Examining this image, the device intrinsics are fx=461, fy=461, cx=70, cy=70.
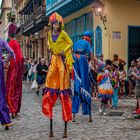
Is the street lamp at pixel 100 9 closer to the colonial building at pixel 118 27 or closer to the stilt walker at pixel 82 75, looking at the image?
the colonial building at pixel 118 27

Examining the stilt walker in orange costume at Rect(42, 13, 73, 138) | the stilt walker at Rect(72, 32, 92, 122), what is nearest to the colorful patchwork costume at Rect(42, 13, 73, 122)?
the stilt walker in orange costume at Rect(42, 13, 73, 138)

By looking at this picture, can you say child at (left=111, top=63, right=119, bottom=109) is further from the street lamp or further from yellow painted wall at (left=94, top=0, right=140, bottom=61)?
the street lamp

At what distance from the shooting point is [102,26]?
1900 centimetres

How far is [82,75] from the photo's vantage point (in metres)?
9.95

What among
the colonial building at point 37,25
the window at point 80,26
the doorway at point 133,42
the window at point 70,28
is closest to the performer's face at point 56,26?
the doorway at point 133,42

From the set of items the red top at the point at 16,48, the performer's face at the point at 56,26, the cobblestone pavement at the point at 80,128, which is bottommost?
the cobblestone pavement at the point at 80,128

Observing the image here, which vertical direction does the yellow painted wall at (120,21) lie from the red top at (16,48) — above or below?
above

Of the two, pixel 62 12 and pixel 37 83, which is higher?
pixel 62 12

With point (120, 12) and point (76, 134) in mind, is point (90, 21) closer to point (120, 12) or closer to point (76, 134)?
point (120, 12)

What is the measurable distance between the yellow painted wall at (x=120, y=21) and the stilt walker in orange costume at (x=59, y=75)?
10233 mm

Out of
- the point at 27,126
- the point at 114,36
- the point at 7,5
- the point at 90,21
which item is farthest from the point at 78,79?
the point at 7,5

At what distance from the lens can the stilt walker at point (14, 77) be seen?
10531mm

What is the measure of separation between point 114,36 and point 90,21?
310cm

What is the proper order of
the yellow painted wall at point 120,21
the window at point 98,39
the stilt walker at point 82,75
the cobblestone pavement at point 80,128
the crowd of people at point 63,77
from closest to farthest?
the cobblestone pavement at point 80,128 < the crowd of people at point 63,77 < the stilt walker at point 82,75 < the yellow painted wall at point 120,21 < the window at point 98,39
